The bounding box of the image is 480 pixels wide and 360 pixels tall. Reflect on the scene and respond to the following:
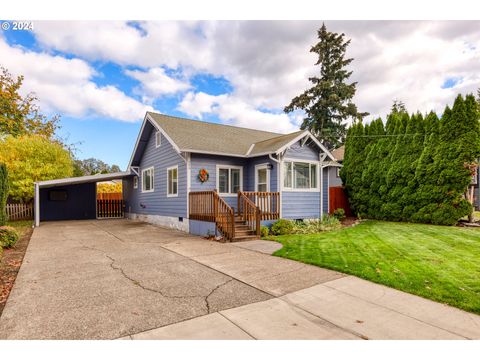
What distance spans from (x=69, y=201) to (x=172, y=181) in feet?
31.3

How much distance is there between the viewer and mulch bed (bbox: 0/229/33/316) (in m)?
4.32

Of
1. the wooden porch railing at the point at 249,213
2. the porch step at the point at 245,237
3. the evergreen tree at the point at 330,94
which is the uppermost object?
the evergreen tree at the point at 330,94

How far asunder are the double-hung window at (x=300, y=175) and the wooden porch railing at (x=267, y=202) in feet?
2.84

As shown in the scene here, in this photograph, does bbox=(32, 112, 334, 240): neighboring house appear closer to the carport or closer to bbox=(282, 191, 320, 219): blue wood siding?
bbox=(282, 191, 320, 219): blue wood siding

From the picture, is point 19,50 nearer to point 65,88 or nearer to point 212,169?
point 65,88

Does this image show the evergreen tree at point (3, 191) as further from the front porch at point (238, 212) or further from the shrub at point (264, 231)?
the shrub at point (264, 231)

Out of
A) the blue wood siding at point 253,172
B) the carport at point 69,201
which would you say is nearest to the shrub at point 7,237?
the carport at point 69,201

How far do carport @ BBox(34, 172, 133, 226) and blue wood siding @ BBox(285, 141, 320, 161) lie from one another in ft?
34.0

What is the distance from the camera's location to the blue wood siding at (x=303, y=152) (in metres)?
11.5

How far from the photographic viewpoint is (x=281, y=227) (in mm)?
10242

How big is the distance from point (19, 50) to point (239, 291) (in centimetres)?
1369

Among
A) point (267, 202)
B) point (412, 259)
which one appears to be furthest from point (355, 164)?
point (412, 259)

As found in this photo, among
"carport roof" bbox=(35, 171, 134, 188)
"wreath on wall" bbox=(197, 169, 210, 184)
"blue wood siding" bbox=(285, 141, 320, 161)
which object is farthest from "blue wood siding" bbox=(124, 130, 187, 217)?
"blue wood siding" bbox=(285, 141, 320, 161)

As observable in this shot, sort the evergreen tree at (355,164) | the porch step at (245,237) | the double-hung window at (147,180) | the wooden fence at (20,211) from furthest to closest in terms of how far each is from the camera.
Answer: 1. the wooden fence at (20,211)
2. the double-hung window at (147,180)
3. the evergreen tree at (355,164)
4. the porch step at (245,237)
